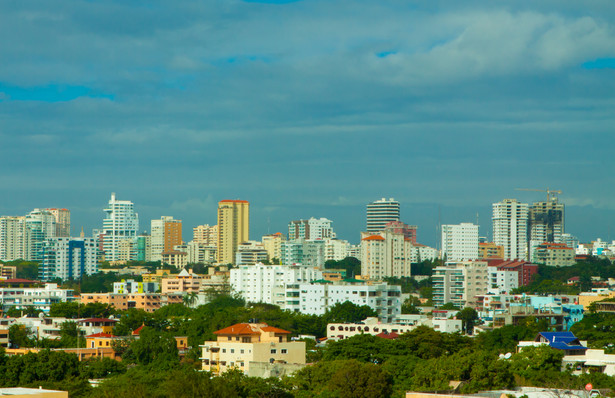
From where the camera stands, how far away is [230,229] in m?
110

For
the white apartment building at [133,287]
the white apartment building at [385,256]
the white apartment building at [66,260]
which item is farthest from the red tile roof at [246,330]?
the white apartment building at [66,260]

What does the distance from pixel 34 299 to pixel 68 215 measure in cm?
6936

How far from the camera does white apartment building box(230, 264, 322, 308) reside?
64438 mm

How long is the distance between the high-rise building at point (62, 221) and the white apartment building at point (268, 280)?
6305 centimetres

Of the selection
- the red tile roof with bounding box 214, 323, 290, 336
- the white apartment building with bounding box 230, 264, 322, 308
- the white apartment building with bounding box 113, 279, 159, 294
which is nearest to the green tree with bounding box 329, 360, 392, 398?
the red tile roof with bounding box 214, 323, 290, 336

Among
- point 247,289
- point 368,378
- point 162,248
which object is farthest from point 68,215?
point 368,378

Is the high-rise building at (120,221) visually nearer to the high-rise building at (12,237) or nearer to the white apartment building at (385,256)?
the high-rise building at (12,237)

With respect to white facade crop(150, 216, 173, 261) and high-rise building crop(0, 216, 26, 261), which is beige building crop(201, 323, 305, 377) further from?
white facade crop(150, 216, 173, 261)

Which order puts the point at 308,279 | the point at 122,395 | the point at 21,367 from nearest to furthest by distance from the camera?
the point at 122,395, the point at 21,367, the point at 308,279

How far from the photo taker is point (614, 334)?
39969 millimetres

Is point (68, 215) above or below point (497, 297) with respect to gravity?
above

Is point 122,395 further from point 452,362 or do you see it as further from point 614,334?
point 614,334

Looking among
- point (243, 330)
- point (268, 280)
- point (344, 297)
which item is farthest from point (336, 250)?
point (243, 330)

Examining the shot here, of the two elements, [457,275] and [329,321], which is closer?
[329,321]
